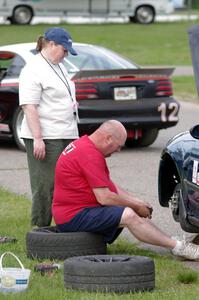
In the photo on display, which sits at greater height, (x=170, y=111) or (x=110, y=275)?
(x=110, y=275)

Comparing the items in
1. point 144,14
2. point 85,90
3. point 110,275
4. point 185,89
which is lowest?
point 144,14

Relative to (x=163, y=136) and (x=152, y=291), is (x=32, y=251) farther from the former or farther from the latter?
(x=163, y=136)

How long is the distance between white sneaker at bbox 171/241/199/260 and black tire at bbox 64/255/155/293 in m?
1.08

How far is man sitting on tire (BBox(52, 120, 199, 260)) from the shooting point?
7734 mm

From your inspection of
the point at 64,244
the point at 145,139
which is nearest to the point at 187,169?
the point at 64,244

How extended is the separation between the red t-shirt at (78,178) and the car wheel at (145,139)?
23.4ft

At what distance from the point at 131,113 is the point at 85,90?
Answer: 0.76 metres

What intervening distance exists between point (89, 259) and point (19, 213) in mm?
3077

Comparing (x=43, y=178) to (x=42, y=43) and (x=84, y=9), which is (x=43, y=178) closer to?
(x=42, y=43)

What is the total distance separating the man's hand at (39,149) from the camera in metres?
8.70

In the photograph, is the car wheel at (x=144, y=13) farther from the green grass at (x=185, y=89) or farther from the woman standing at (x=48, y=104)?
the woman standing at (x=48, y=104)

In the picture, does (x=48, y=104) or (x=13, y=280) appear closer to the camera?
(x=13, y=280)

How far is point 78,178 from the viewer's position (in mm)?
7824

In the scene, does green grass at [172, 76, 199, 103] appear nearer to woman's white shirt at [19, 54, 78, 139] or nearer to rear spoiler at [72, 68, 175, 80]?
rear spoiler at [72, 68, 175, 80]
